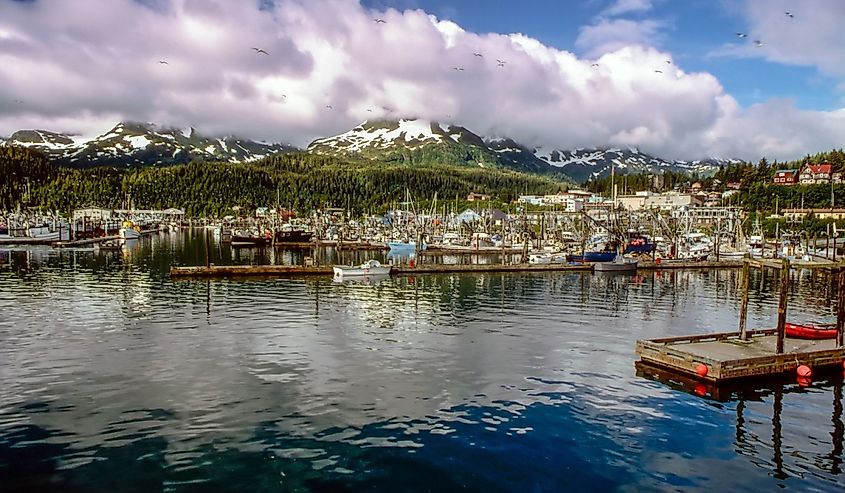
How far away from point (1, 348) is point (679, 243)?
128 m

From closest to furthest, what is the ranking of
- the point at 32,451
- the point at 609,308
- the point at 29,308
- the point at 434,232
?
the point at 32,451 < the point at 29,308 < the point at 609,308 < the point at 434,232

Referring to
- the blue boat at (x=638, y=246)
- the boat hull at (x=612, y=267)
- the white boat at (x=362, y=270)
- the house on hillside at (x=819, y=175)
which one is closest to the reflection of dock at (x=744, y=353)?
the white boat at (x=362, y=270)

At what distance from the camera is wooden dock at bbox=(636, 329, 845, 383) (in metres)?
32.2

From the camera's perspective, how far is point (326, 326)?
46.9m

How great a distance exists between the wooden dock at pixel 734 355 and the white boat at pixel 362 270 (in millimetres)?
50633

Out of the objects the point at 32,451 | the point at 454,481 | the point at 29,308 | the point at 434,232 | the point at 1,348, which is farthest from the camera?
the point at 434,232

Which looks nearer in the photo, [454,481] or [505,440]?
[454,481]

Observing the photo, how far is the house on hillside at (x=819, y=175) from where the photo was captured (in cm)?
19375

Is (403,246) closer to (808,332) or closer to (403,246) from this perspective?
(403,246)

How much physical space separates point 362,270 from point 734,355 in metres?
55.4

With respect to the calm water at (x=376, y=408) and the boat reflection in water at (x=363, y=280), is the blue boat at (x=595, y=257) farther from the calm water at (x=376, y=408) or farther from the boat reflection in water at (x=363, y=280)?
the calm water at (x=376, y=408)

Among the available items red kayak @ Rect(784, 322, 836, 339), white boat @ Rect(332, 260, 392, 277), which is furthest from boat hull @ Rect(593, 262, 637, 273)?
red kayak @ Rect(784, 322, 836, 339)

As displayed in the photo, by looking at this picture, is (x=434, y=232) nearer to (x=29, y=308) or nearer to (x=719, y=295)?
(x=719, y=295)

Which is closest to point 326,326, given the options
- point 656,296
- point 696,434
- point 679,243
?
point 696,434
